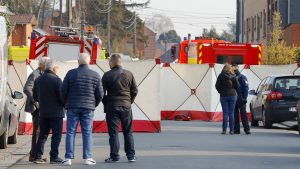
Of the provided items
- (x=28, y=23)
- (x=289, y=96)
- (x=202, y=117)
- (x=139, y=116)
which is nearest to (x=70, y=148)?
(x=139, y=116)

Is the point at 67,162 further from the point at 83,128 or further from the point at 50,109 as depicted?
the point at 50,109

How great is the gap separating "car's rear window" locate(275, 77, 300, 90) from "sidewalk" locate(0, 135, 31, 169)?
7630 millimetres

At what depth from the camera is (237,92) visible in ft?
78.5

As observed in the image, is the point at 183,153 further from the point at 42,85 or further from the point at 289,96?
the point at 289,96

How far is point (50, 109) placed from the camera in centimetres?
1566

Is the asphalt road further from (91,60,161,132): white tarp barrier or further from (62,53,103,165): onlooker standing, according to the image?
(91,60,161,132): white tarp barrier

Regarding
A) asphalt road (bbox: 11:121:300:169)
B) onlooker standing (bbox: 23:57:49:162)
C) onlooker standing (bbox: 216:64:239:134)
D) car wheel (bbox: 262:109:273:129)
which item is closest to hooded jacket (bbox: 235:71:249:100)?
onlooker standing (bbox: 216:64:239:134)

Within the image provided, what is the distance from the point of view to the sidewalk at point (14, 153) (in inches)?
631

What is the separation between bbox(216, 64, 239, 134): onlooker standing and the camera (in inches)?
915

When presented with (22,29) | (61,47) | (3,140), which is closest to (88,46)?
(61,47)

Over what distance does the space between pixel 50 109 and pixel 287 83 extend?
37.7 ft

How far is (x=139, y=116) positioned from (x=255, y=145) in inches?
199

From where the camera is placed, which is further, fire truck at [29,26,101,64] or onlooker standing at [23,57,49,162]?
fire truck at [29,26,101,64]

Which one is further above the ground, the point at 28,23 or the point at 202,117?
the point at 28,23
